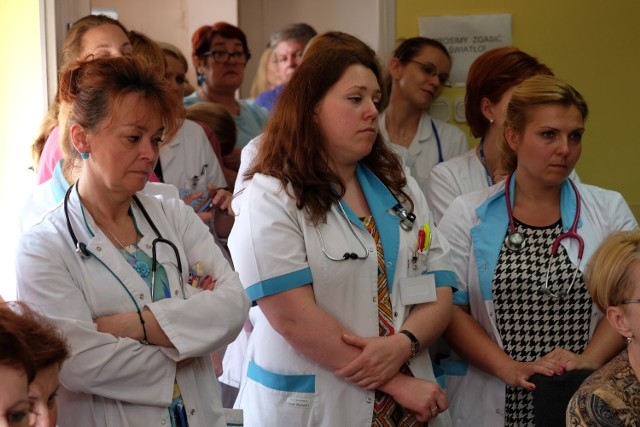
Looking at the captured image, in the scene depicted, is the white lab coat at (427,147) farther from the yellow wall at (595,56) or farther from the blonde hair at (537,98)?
the blonde hair at (537,98)

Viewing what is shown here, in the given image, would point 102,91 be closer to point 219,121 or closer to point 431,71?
point 219,121

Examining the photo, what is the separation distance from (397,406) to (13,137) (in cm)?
185

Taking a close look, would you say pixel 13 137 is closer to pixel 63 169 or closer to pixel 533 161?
pixel 63 169

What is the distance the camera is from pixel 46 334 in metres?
1.69

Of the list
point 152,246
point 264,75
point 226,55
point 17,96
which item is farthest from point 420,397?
point 264,75

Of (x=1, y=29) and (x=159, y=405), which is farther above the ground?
(x=1, y=29)

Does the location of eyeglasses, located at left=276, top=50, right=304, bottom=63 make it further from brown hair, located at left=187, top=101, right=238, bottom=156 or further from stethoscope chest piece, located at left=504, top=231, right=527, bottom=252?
stethoscope chest piece, located at left=504, top=231, right=527, bottom=252

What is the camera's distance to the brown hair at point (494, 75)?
339 cm

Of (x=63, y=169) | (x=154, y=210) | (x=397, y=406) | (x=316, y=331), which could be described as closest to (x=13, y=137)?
(x=63, y=169)

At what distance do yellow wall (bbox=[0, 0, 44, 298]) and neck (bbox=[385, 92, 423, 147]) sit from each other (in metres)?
1.44

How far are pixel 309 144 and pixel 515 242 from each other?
0.76 metres

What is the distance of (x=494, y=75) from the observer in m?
3.46

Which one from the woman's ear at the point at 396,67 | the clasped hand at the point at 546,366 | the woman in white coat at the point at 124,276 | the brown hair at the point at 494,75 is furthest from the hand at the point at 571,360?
the woman's ear at the point at 396,67

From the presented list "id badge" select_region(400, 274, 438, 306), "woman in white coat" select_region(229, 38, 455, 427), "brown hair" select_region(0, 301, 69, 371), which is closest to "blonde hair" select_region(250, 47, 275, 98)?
"woman in white coat" select_region(229, 38, 455, 427)
